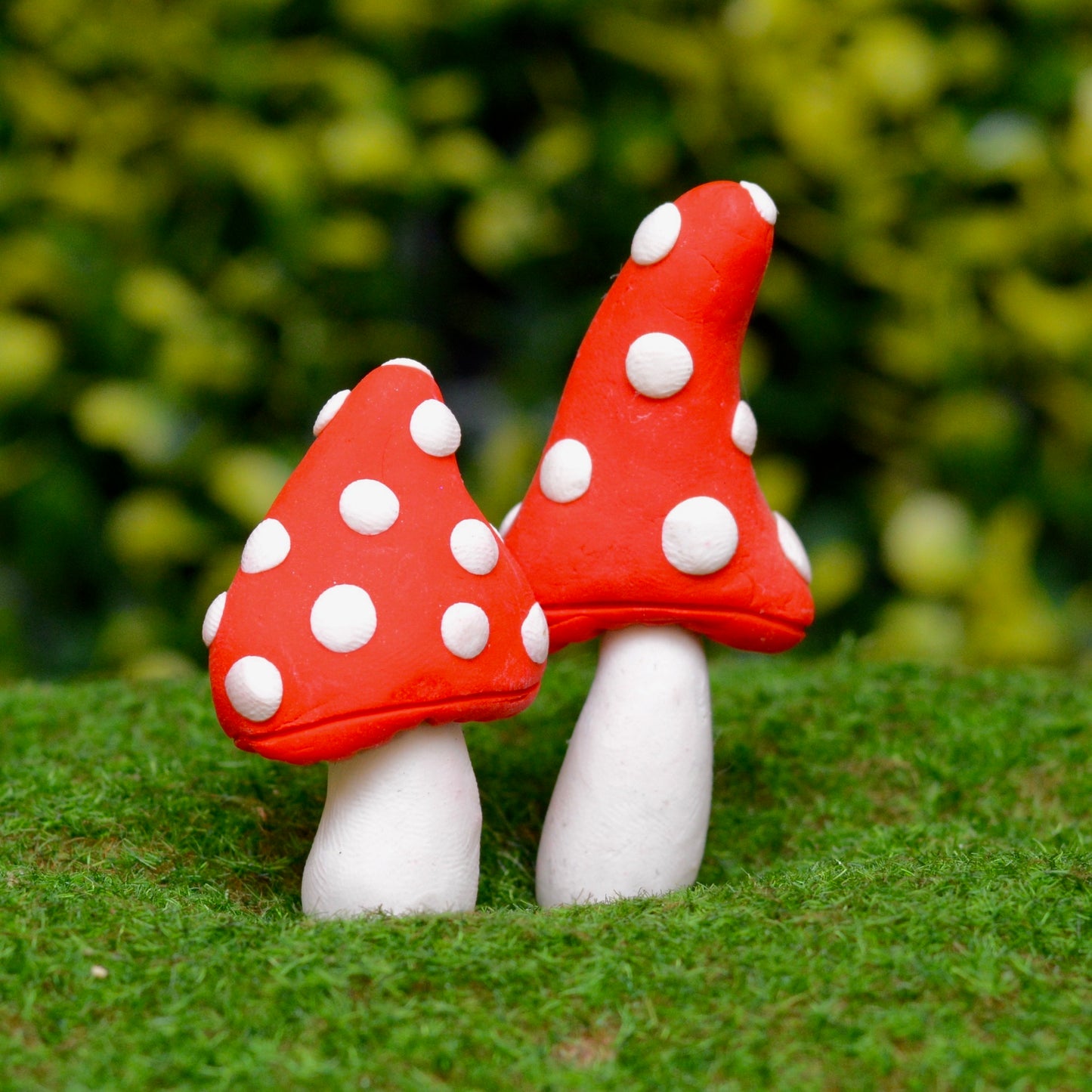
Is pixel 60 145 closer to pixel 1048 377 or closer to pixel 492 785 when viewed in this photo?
pixel 492 785

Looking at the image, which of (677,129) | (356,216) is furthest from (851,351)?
(356,216)

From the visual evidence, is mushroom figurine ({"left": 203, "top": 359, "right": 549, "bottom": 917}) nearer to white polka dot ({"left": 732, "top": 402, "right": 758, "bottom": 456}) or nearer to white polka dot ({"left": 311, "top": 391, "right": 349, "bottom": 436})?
white polka dot ({"left": 311, "top": 391, "right": 349, "bottom": 436})

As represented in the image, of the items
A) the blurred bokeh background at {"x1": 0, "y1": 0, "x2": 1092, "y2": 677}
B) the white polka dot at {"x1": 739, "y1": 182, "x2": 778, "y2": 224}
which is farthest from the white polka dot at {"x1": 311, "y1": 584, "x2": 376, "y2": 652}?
the blurred bokeh background at {"x1": 0, "y1": 0, "x2": 1092, "y2": 677}

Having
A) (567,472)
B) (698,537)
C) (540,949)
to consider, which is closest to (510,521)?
(567,472)

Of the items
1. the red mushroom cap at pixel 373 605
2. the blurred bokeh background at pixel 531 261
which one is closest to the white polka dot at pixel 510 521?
the red mushroom cap at pixel 373 605

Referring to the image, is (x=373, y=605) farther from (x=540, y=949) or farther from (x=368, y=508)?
(x=540, y=949)

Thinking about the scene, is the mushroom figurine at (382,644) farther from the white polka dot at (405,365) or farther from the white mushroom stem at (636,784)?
the white mushroom stem at (636,784)
